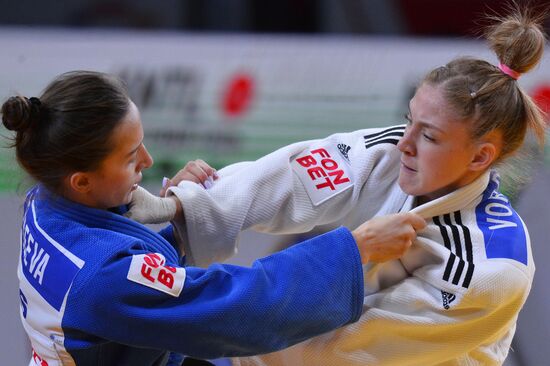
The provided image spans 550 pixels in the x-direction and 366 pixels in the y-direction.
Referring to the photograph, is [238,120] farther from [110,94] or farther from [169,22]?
[110,94]

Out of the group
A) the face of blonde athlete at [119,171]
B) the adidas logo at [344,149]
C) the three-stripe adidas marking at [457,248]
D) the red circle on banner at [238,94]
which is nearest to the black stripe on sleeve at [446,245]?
the three-stripe adidas marking at [457,248]

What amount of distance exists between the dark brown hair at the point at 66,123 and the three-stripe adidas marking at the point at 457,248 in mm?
629

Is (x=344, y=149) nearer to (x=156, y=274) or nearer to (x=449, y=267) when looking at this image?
(x=449, y=267)

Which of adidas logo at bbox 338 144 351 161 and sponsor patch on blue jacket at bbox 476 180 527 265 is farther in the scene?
adidas logo at bbox 338 144 351 161

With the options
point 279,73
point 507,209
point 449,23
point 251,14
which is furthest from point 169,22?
point 507,209

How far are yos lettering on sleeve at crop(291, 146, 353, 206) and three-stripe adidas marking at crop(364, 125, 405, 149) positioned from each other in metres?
0.07

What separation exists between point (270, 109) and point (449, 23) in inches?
46.6

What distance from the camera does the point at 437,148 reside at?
1835 mm

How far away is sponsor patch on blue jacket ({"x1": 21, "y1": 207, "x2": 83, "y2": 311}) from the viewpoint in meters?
1.65

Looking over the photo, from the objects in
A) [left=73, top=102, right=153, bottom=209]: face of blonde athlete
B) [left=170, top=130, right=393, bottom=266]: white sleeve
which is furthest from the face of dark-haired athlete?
[left=170, top=130, right=393, bottom=266]: white sleeve

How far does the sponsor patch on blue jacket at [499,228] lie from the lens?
1.82 meters

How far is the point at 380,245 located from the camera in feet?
5.78

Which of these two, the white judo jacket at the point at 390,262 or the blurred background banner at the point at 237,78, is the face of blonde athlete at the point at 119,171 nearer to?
the white judo jacket at the point at 390,262

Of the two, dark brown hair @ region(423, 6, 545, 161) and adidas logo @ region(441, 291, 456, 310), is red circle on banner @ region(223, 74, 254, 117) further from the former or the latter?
adidas logo @ region(441, 291, 456, 310)
